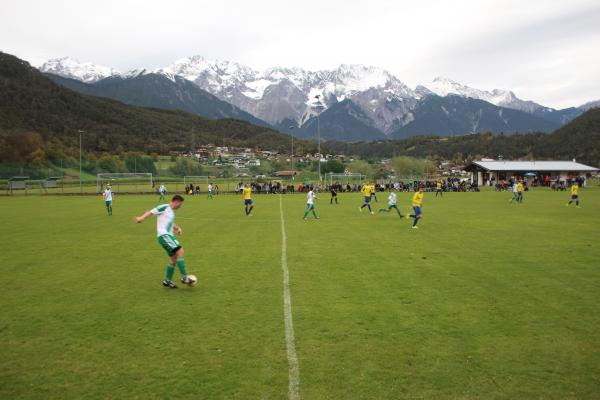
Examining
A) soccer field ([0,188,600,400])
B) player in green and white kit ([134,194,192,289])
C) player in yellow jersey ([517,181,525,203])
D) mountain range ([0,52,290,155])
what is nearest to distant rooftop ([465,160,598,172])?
player in yellow jersey ([517,181,525,203])

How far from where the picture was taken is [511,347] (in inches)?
221

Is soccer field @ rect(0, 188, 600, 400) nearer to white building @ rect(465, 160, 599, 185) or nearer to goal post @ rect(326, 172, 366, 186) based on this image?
goal post @ rect(326, 172, 366, 186)

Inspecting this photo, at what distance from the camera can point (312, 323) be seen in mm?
6512

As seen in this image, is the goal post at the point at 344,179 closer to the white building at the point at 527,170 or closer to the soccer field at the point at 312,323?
the white building at the point at 527,170

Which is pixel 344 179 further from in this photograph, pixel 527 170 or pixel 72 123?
pixel 72 123

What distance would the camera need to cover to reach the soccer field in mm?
4730

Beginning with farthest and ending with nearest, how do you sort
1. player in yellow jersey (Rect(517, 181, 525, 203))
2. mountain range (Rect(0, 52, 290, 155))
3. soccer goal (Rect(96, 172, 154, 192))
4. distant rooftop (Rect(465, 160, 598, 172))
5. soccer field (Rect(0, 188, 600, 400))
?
mountain range (Rect(0, 52, 290, 155)), distant rooftop (Rect(465, 160, 598, 172)), soccer goal (Rect(96, 172, 154, 192)), player in yellow jersey (Rect(517, 181, 525, 203)), soccer field (Rect(0, 188, 600, 400))

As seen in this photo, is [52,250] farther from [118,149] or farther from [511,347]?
[118,149]

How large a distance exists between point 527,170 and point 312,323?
74412mm

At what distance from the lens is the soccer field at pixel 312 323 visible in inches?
186

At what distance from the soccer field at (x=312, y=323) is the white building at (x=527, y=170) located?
63682mm

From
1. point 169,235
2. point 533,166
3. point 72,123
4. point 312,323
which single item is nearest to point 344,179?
point 533,166

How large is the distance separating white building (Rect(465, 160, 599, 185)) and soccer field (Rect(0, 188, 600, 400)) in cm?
6368

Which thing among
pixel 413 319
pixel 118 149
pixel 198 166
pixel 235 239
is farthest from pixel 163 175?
pixel 413 319
